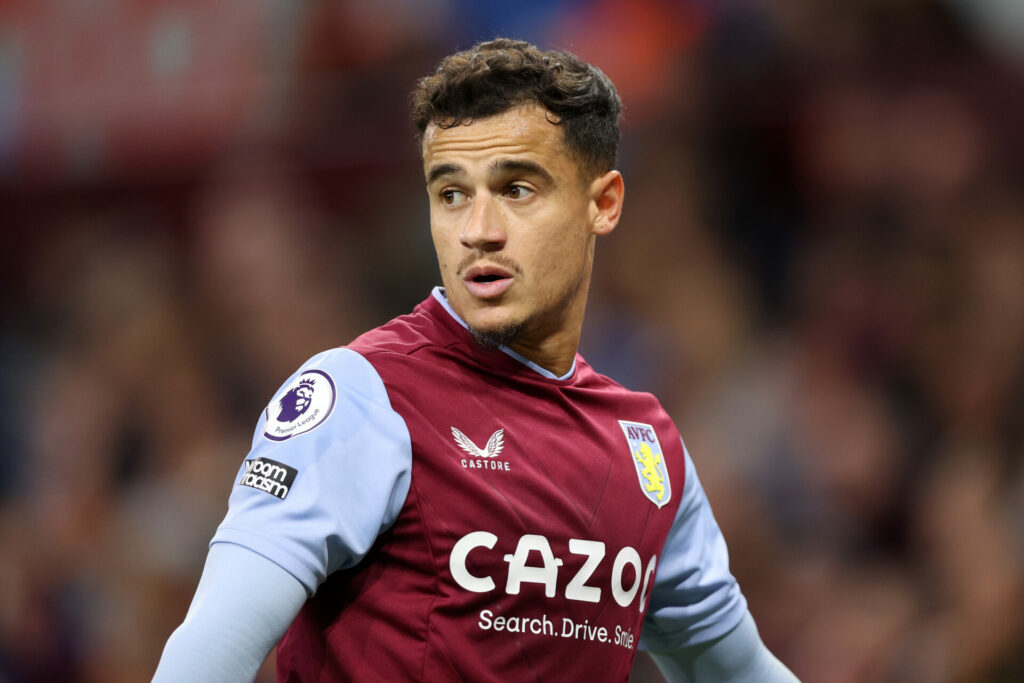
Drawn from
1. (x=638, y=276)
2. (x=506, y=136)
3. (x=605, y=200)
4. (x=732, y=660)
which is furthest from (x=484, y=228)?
(x=638, y=276)

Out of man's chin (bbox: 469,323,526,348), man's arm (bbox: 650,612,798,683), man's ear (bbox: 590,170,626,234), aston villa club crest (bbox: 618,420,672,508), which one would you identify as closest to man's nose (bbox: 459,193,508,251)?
man's chin (bbox: 469,323,526,348)

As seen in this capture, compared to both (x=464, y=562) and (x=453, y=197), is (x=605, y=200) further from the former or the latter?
(x=464, y=562)

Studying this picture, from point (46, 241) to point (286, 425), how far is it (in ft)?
19.3

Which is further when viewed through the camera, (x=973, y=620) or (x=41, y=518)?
(x=41, y=518)

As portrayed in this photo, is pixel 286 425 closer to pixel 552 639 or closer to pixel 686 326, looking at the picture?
pixel 552 639

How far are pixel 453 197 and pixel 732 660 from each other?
3.81 ft

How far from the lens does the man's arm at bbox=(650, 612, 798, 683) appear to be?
265 cm

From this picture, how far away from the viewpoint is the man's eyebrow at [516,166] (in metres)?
2.25

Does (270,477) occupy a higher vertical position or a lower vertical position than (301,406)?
lower

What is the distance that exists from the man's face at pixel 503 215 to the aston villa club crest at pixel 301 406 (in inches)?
13.1

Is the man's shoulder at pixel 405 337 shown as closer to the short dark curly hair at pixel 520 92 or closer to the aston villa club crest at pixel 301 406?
the aston villa club crest at pixel 301 406

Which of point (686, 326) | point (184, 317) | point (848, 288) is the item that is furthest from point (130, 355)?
point (848, 288)

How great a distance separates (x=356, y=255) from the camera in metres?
6.53

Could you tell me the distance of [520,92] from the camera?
2.30 metres
